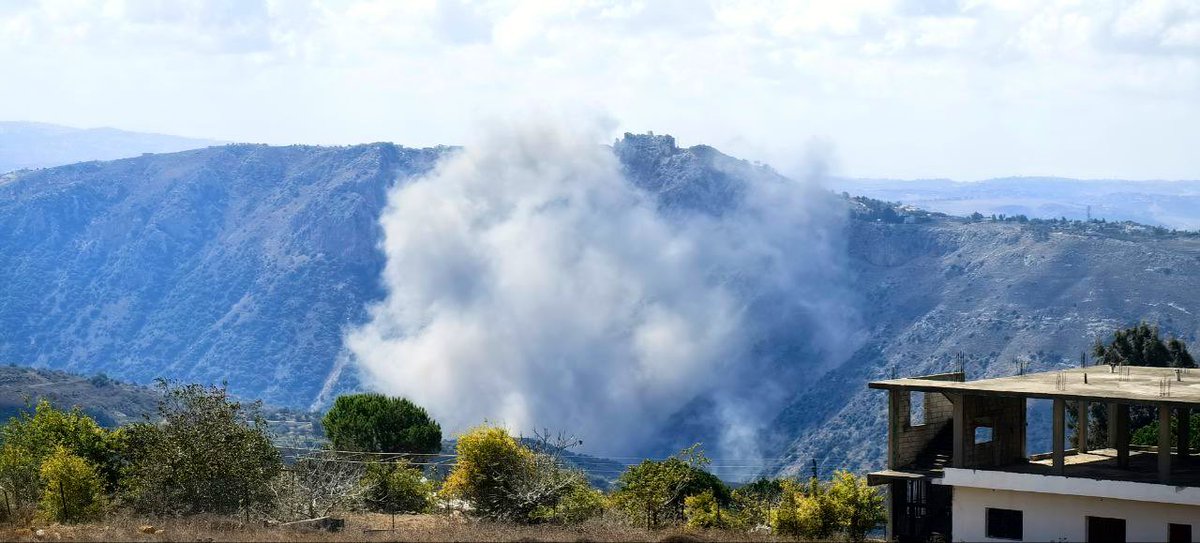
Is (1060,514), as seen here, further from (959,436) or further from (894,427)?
(894,427)

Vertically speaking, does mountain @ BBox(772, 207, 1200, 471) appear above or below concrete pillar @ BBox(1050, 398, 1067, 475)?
above

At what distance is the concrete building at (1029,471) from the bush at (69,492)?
18.8m

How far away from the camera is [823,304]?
180 meters

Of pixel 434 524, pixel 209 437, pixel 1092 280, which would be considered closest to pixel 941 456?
pixel 434 524

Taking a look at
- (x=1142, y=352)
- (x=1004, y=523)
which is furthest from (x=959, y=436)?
(x=1142, y=352)

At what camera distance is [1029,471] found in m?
33.5

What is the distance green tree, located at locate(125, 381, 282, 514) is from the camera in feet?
116

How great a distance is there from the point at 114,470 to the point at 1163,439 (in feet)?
90.9

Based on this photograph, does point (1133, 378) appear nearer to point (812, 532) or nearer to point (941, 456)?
point (941, 456)

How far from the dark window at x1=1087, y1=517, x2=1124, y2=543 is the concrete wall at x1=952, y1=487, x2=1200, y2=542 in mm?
→ 150

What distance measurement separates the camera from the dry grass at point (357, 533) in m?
30.0

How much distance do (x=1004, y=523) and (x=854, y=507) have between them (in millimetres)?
3450

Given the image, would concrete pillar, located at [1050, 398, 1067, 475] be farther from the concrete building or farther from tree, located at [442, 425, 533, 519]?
tree, located at [442, 425, 533, 519]

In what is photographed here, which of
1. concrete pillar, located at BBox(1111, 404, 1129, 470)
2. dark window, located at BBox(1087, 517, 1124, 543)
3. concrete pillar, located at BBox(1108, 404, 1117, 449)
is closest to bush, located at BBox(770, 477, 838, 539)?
dark window, located at BBox(1087, 517, 1124, 543)
